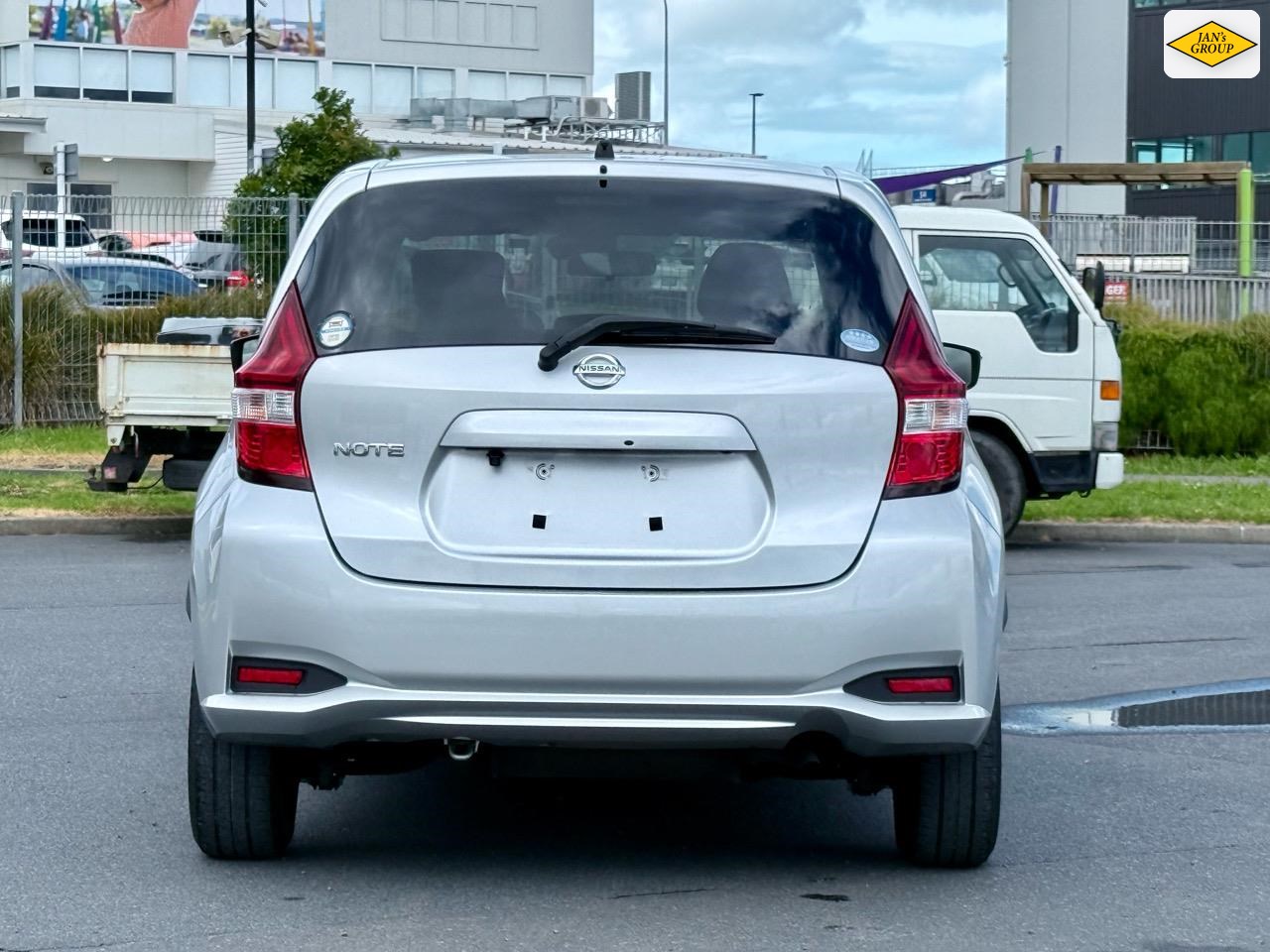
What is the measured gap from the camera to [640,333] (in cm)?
489

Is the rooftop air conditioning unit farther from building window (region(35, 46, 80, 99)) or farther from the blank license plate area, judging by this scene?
the blank license plate area

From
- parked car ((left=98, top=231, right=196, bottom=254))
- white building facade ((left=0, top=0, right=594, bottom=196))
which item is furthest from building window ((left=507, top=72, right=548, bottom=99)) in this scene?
parked car ((left=98, top=231, right=196, bottom=254))

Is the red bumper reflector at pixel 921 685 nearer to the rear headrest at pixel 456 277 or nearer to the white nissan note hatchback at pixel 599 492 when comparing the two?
the white nissan note hatchback at pixel 599 492

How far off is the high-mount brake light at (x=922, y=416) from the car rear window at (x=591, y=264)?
0.05 meters

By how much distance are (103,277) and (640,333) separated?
17.3 m

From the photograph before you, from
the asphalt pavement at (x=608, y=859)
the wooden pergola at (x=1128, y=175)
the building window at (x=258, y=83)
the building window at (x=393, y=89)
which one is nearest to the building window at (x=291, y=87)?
the building window at (x=258, y=83)

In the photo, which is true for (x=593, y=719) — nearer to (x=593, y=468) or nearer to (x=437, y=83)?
(x=593, y=468)

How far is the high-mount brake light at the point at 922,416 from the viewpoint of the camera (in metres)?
4.91

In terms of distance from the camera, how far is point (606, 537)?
477cm

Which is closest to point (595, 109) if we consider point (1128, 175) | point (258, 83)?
point (258, 83)

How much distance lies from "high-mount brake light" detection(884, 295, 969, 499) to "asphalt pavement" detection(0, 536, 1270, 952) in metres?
1.06

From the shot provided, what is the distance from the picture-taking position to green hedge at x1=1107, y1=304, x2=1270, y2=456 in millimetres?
19875

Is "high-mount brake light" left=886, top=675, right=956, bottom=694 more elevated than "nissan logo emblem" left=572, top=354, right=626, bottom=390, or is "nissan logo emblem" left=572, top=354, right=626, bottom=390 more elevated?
"nissan logo emblem" left=572, top=354, right=626, bottom=390

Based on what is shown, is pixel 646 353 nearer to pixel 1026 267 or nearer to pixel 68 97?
pixel 1026 267
